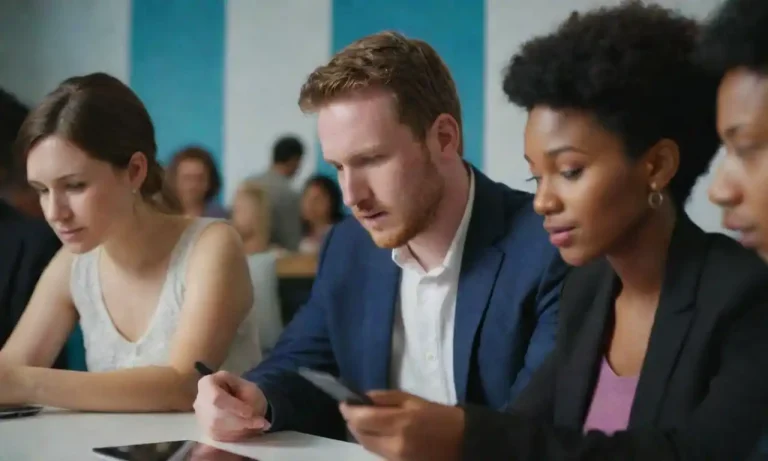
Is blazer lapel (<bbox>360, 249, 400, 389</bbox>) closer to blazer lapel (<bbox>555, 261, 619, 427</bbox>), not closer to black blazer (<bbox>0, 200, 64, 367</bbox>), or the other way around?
blazer lapel (<bbox>555, 261, 619, 427</bbox>)

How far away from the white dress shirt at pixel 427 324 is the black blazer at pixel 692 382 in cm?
53

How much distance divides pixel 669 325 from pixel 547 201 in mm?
209

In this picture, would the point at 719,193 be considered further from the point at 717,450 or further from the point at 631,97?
the point at 717,450

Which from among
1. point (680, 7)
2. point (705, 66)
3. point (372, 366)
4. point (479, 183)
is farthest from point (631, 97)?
point (372, 366)

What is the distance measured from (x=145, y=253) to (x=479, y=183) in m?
0.75

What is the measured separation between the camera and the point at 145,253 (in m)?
1.94

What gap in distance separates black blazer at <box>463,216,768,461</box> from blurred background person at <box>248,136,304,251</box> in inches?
165

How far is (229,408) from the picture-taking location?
1324 mm

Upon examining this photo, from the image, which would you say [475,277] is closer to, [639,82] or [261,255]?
[639,82]

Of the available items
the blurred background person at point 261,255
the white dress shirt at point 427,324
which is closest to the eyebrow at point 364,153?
the white dress shirt at point 427,324

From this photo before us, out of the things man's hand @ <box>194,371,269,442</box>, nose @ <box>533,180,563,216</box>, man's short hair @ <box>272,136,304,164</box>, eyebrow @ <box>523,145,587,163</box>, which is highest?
man's short hair @ <box>272,136,304,164</box>

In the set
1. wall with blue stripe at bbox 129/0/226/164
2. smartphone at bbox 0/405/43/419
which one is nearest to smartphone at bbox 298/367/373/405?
smartphone at bbox 0/405/43/419

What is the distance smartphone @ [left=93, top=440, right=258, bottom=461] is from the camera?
1.17 m

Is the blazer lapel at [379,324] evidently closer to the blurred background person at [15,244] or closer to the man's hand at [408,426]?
the man's hand at [408,426]
